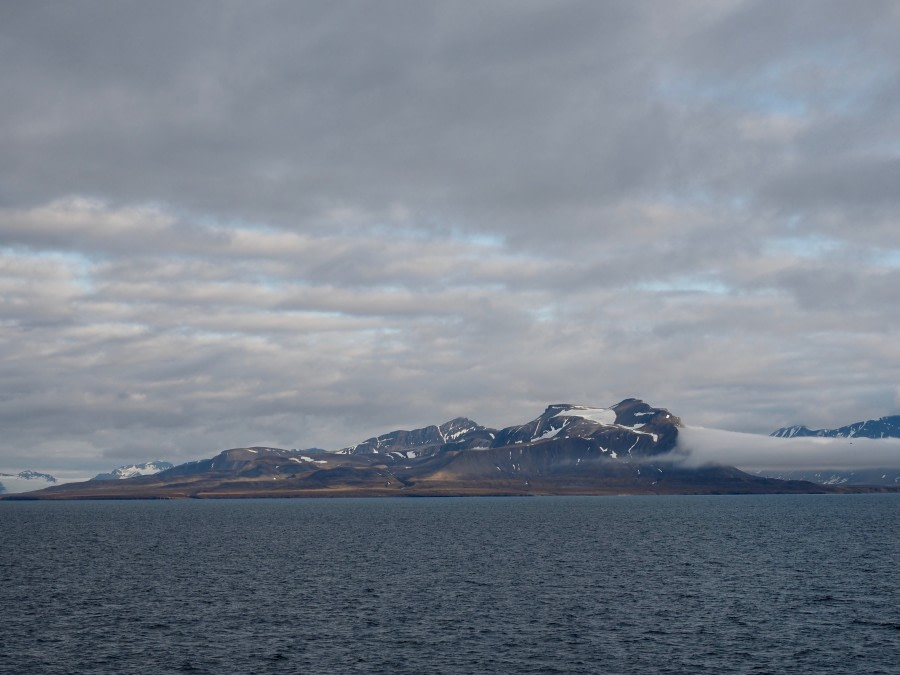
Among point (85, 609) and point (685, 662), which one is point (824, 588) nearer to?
point (685, 662)

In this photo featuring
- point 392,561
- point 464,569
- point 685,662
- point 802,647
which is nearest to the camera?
point 685,662

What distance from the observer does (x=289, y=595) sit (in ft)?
340

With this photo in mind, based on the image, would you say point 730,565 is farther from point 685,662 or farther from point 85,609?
point 85,609

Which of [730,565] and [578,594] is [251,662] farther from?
[730,565]

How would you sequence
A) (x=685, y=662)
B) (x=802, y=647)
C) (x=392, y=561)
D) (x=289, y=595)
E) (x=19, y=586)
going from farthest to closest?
(x=392, y=561)
(x=19, y=586)
(x=289, y=595)
(x=802, y=647)
(x=685, y=662)

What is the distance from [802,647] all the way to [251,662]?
45.8 meters

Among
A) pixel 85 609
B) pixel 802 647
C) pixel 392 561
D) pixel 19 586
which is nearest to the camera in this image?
pixel 802 647

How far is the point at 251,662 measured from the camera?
230ft

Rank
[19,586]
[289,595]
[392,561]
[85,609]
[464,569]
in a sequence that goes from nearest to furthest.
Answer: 1. [85,609]
2. [289,595]
3. [19,586]
4. [464,569]
5. [392,561]

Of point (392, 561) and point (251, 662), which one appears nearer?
point (251, 662)

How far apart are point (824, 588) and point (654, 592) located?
21577 mm

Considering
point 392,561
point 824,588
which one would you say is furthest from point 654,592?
point 392,561

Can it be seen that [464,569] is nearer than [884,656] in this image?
No

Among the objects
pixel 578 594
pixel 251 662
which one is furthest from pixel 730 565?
pixel 251 662
